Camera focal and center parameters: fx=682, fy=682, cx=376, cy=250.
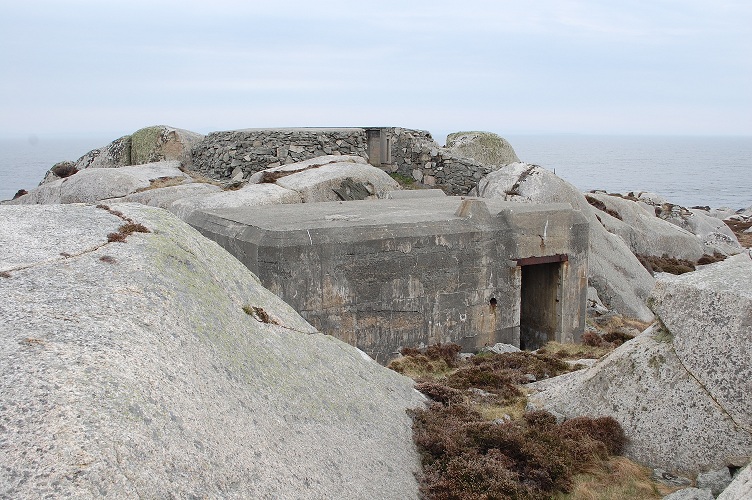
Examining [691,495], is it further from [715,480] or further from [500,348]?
[500,348]

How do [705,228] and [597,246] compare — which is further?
[705,228]

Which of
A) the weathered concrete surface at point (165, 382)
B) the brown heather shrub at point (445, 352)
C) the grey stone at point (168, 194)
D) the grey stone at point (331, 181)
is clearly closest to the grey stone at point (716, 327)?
the weathered concrete surface at point (165, 382)

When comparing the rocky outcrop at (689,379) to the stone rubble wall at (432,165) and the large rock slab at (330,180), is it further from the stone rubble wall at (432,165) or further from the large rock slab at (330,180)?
the stone rubble wall at (432,165)

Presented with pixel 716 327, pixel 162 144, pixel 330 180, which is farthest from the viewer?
pixel 162 144

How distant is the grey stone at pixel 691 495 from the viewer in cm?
594

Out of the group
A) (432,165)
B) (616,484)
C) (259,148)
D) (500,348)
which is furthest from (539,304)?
(259,148)

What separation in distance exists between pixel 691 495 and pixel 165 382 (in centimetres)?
462

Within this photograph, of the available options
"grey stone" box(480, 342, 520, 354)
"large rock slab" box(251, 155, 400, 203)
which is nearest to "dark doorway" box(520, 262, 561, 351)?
"grey stone" box(480, 342, 520, 354)

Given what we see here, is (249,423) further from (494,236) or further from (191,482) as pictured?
(494,236)

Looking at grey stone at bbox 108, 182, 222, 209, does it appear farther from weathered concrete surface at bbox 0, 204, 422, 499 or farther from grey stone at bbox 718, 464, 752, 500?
grey stone at bbox 718, 464, 752, 500

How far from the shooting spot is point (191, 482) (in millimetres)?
4164

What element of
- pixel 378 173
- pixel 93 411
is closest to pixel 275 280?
pixel 93 411

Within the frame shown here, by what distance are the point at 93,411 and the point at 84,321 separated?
3.08 feet

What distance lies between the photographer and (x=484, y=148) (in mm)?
28359
